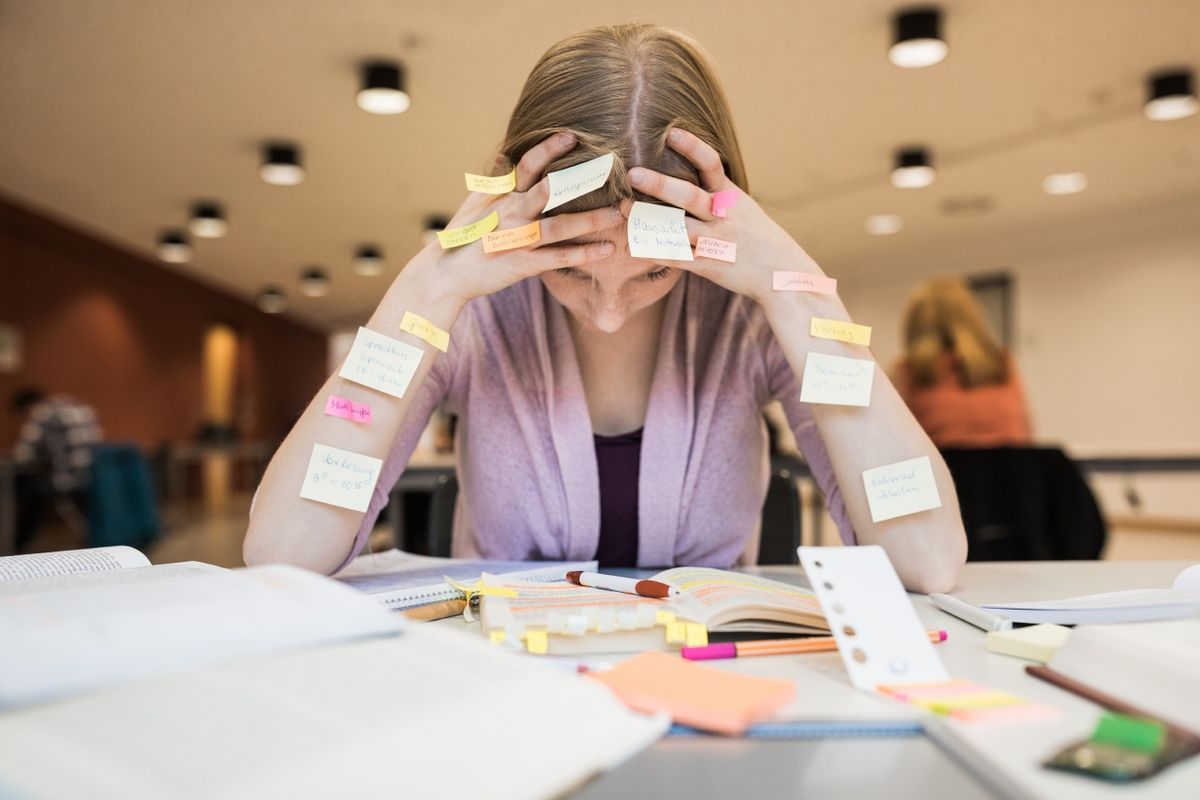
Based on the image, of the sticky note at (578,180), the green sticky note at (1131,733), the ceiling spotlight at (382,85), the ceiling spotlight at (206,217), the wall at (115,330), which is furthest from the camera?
the wall at (115,330)

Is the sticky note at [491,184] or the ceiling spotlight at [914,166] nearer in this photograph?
the sticky note at [491,184]

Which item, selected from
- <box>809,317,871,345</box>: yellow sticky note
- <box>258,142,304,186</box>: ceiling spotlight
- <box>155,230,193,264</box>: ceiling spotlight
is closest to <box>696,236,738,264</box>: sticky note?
<box>809,317,871,345</box>: yellow sticky note

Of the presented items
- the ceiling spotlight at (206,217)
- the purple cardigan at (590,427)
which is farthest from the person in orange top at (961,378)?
the ceiling spotlight at (206,217)

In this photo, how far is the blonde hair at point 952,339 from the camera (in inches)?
118

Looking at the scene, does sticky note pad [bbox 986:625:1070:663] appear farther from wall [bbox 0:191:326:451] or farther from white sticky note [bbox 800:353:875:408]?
wall [bbox 0:191:326:451]

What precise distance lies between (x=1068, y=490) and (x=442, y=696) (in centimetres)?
235

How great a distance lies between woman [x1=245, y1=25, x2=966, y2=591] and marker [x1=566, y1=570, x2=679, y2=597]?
23cm

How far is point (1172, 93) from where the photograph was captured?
4.45 m

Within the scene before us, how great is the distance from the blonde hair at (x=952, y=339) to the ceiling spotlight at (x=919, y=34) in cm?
122

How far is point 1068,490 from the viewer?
2.38 metres

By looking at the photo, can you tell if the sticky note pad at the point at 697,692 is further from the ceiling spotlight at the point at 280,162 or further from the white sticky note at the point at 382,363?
the ceiling spotlight at the point at 280,162

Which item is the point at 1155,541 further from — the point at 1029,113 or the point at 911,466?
the point at 911,466

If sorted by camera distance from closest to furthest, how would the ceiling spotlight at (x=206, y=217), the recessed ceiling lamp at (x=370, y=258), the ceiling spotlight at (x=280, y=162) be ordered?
the ceiling spotlight at (x=280, y=162) → the ceiling spotlight at (x=206, y=217) → the recessed ceiling lamp at (x=370, y=258)

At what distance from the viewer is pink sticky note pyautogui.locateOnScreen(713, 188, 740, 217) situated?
106 cm
